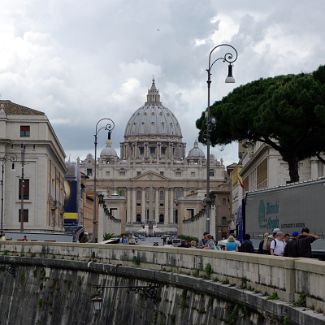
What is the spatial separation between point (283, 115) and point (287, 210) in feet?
57.3

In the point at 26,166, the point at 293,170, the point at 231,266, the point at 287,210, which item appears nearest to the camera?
the point at 231,266

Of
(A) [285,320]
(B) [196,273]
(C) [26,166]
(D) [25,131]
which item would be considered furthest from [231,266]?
(C) [26,166]

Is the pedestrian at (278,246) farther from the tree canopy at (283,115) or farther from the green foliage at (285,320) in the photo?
the tree canopy at (283,115)

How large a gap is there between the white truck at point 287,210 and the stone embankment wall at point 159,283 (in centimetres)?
556

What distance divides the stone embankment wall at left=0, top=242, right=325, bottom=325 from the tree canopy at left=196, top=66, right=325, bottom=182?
1632 centimetres

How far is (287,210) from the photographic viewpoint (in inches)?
1491

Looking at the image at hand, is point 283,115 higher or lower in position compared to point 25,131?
lower

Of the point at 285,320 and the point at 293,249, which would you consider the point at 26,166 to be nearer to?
the point at 293,249

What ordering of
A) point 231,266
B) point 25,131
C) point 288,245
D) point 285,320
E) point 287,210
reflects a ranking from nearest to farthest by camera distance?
point 285,320 → point 231,266 → point 288,245 → point 287,210 → point 25,131

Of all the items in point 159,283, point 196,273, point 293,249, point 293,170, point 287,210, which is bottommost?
point 159,283

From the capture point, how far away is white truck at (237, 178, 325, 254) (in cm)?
3294

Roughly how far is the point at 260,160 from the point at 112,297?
7749 cm

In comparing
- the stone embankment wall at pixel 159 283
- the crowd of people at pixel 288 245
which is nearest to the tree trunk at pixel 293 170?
the stone embankment wall at pixel 159 283

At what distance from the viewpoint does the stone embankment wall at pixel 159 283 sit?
53.1ft
